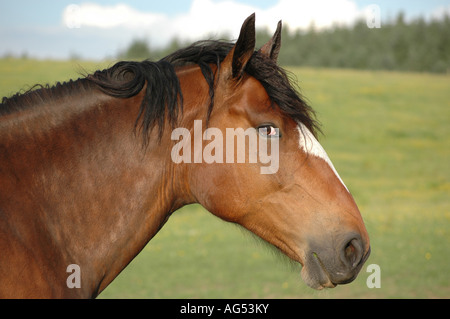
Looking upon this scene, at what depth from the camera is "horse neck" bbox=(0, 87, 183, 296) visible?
96.4 inches

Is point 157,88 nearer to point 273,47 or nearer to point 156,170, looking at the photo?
point 156,170

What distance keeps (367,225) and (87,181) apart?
27.3ft

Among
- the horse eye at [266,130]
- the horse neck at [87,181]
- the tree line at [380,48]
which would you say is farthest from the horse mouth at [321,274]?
the tree line at [380,48]

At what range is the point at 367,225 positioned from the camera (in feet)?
32.4

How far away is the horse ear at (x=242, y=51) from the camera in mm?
2570

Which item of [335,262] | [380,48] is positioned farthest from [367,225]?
[380,48]

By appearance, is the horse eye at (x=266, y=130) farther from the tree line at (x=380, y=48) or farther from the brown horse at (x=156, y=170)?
the tree line at (x=380, y=48)

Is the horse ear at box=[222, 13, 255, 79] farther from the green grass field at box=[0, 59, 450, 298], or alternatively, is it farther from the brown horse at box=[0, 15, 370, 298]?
the green grass field at box=[0, 59, 450, 298]

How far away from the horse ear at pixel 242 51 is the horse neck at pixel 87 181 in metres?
0.55

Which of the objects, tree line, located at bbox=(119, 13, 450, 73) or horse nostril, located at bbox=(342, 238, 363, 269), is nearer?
horse nostril, located at bbox=(342, 238, 363, 269)

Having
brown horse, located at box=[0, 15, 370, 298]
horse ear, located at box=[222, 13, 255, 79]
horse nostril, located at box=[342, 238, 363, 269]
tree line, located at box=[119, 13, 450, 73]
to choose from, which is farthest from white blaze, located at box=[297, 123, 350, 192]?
tree line, located at box=[119, 13, 450, 73]

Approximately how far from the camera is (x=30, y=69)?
127ft
